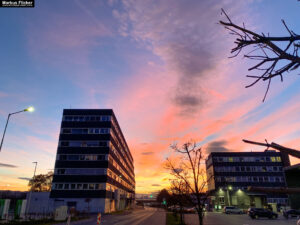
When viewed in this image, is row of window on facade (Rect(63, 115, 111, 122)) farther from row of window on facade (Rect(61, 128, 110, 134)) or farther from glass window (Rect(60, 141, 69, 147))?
glass window (Rect(60, 141, 69, 147))

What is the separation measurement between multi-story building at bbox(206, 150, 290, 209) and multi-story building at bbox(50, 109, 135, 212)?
121 feet

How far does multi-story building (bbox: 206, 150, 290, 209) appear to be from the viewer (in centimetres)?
6856

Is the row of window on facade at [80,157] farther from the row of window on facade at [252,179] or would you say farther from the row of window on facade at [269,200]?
the row of window on facade at [252,179]

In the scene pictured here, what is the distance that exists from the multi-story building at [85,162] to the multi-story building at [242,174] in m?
36.8

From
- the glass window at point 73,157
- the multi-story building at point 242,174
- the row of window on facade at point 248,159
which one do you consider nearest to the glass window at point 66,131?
the glass window at point 73,157

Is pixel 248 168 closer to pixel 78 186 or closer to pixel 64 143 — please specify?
pixel 78 186

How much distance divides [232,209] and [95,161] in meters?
36.9

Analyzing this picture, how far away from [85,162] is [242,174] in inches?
2146

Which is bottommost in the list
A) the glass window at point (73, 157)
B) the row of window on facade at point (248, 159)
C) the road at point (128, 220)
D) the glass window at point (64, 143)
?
the road at point (128, 220)

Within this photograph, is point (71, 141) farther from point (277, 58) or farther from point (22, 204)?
point (277, 58)

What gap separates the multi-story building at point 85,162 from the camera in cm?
5016

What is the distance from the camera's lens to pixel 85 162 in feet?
176

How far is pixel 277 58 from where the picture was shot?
181 centimetres

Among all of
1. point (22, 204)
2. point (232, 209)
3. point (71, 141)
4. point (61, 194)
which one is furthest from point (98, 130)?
point (232, 209)
